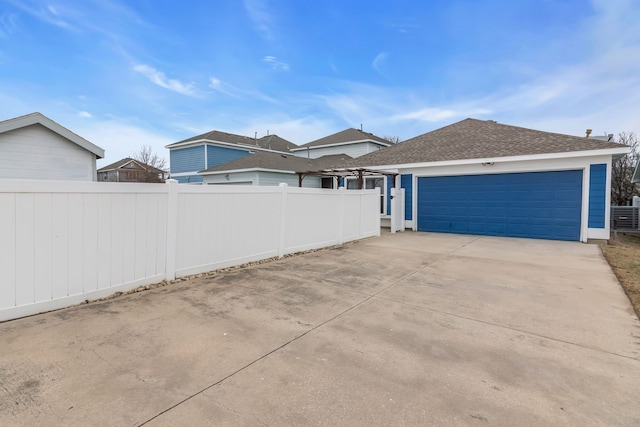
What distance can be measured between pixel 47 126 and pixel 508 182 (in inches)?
572

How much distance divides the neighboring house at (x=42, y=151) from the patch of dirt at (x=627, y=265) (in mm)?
12776

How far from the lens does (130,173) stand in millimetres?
31812

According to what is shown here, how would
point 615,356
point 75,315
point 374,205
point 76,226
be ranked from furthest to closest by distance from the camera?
point 374,205, point 76,226, point 75,315, point 615,356

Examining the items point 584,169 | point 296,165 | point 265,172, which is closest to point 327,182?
point 296,165

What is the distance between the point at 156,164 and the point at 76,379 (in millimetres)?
44820

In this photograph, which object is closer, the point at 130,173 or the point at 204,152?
the point at 204,152

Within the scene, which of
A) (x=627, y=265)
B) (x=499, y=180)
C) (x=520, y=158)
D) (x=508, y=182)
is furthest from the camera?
(x=499, y=180)

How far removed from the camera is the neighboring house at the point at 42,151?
26.2 feet

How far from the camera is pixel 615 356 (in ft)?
9.58

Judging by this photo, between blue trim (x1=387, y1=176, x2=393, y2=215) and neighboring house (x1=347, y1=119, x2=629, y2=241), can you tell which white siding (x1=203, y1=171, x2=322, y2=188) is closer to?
blue trim (x1=387, y1=176, x2=393, y2=215)

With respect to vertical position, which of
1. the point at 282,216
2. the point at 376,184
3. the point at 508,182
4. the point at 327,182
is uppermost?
the point at 327,182

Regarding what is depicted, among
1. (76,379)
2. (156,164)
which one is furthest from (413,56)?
(156,164)

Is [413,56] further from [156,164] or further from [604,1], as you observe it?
[156,164]

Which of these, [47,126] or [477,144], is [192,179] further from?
[477,144]
